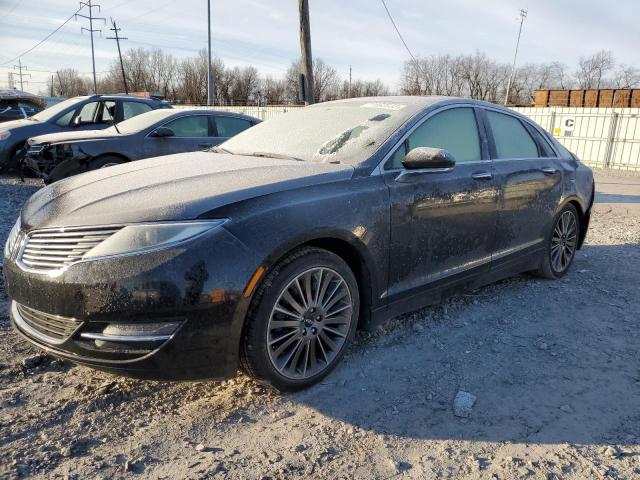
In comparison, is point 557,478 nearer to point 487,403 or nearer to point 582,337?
point 487,403

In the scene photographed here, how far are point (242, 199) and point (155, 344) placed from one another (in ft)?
2.61

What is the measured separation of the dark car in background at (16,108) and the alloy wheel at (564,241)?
1912cm

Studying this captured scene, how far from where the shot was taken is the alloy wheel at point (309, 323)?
8.90ft

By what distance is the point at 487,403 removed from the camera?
284 centimetres

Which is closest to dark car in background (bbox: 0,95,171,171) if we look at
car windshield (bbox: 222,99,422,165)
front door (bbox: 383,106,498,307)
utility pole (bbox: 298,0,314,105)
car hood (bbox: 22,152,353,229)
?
utility pole (bbox: 298,0,314,105)

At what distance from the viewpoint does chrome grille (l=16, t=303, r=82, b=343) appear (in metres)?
2.41

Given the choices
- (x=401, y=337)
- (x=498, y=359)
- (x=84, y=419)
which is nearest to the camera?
(x=84, y=419)

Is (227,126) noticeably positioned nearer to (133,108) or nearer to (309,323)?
(133,108)

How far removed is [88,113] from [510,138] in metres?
8.38

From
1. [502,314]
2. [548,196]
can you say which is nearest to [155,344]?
[502,314]

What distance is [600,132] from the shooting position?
18.5m

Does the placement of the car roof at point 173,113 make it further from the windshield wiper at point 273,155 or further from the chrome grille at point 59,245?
the chrome grille at point 59,245

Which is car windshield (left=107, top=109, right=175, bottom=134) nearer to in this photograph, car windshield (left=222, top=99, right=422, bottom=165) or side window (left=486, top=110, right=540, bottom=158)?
car windshield (left=222, top=99, right=422, bottom=165)

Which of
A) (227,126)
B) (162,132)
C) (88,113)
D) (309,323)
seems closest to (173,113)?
(162,132)
